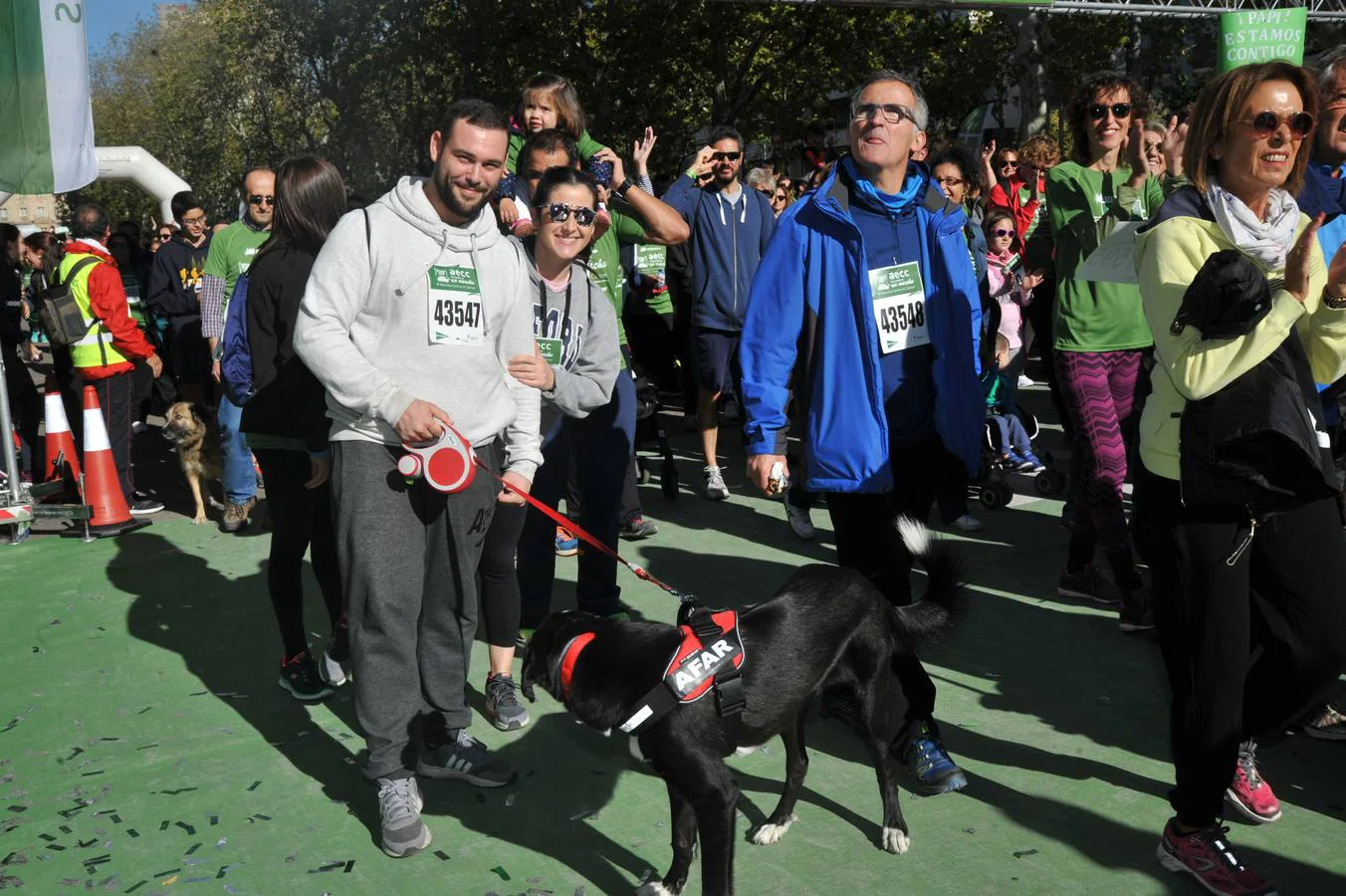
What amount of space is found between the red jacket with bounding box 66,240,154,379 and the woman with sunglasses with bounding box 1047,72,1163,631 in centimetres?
606

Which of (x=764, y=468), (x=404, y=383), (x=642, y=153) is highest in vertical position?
(x=642, y=153)

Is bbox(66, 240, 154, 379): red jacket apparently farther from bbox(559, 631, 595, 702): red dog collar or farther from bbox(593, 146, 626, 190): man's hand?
bbox(559, 631, 595, 702): red dog collar

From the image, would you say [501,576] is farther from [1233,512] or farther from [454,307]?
[1233,512]

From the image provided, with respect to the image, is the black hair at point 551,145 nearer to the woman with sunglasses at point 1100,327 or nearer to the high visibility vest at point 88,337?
the woman with sunglasses at point 1100,327

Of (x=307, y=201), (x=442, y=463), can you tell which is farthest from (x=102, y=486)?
(x=442, y=463)

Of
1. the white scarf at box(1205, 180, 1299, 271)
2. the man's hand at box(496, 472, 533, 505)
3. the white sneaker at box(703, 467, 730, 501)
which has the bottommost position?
the white sneaker at box(703, 467, 730, 501)

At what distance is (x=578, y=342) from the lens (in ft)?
16.8

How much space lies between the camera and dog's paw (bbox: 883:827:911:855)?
3629 mm

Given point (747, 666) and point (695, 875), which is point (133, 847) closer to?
point (695, 875)

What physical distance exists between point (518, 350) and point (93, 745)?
87.9 inches

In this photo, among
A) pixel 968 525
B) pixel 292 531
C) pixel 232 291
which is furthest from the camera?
pixel 232 291

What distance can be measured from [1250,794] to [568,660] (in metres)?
2.07

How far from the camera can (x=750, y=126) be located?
37.2m

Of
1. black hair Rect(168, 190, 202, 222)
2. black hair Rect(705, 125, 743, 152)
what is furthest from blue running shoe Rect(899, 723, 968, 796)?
black hair Rect(168, 190, 202, 222)
